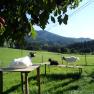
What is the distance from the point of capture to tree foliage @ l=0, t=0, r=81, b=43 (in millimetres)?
3176

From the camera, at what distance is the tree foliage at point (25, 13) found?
125 inches

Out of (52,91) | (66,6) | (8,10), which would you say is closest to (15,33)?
(8,10)

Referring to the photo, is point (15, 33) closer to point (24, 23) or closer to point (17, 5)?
point (24, 23)

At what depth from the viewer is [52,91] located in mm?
12375

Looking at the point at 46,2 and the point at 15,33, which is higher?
the point at 46,2

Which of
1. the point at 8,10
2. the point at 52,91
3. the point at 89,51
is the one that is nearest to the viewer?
the point at 8,10

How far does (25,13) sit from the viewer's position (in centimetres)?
334

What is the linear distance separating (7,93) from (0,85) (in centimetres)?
484

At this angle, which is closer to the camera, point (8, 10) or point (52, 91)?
point (8, 10)

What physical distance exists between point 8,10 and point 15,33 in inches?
13.3

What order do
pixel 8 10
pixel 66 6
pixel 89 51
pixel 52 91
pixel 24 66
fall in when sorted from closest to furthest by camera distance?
1. pixel 8 10
2. pixel 66 6
3. pixel 24 66
4. pixel 52 91
5. pixel 89 51

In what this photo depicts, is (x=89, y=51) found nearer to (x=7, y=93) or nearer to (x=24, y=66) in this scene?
(x=7, y=93)

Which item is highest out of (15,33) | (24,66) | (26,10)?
(26,10)

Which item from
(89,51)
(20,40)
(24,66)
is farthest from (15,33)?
(89,51)
